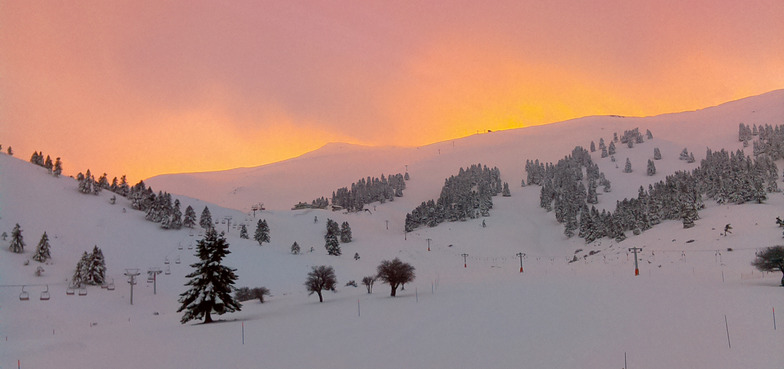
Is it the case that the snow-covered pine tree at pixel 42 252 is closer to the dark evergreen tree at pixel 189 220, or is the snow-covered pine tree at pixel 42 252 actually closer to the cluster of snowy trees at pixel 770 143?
the dark evergreen tree at pixel 189 220

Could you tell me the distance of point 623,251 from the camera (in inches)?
3509

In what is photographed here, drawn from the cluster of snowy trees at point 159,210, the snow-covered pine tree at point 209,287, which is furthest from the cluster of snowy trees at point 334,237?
the snow-covered pine tree at point 209,287

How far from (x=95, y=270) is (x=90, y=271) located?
0.70 metres

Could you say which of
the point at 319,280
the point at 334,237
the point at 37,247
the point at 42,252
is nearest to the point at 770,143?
the point at 334,237

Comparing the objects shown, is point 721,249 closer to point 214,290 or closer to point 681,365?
point 681,365

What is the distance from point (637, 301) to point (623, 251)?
56341 millimetres

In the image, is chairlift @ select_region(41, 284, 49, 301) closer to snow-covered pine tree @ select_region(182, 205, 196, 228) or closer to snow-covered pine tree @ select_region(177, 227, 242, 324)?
snow-covered pine tree @ select_region(177, 227, 242, 324)

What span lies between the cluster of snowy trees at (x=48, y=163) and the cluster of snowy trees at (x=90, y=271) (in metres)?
52.5

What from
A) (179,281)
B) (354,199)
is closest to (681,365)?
(179,281)

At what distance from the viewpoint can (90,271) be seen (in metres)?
65.8

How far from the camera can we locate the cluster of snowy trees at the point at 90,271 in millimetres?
63969

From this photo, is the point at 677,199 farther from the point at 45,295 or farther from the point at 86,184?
the point at 86,184

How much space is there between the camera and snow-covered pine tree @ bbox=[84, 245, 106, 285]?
65.4 meters

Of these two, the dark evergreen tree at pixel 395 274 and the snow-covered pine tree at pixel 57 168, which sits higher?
the snow-covered pine tree at pixel 57 168
